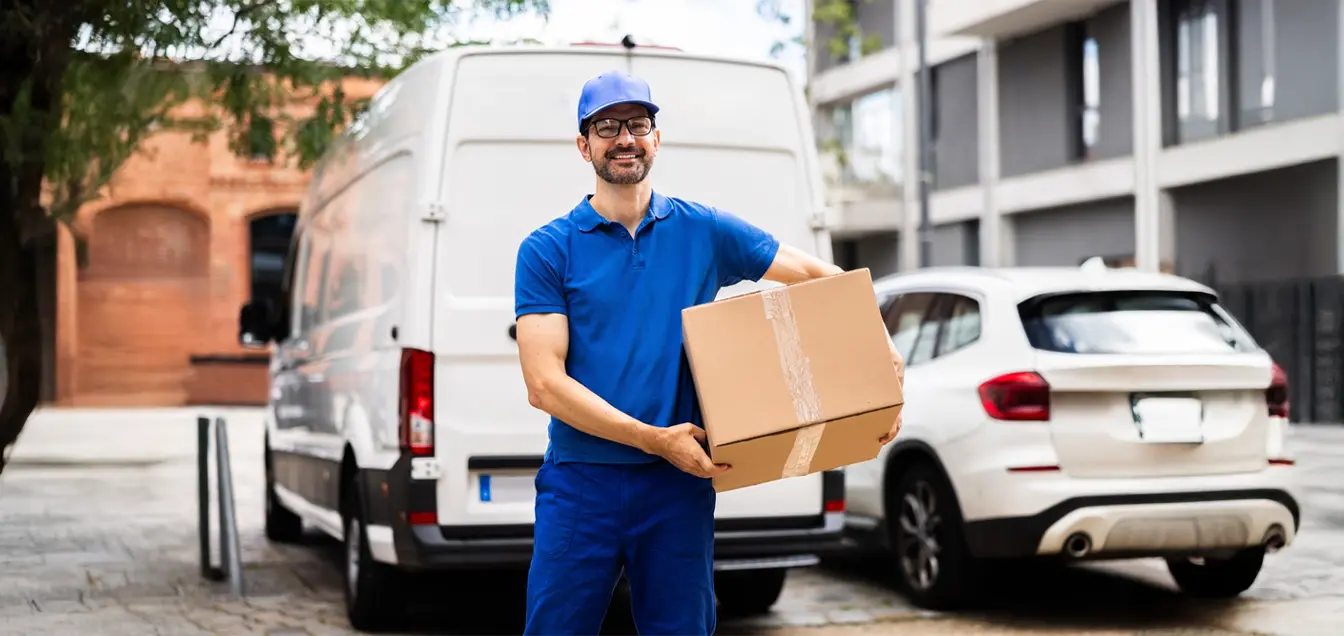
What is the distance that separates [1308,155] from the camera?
21828mm

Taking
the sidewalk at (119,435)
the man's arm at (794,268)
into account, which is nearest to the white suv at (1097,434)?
the man's arm at (794,268)

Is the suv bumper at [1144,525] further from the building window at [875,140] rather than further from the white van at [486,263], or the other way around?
the building window at [875,140]

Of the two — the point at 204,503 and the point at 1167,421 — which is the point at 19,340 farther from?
the point at 1167,421

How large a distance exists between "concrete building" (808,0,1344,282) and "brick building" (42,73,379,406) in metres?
13.5

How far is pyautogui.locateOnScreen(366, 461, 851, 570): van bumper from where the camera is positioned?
20.9 feet

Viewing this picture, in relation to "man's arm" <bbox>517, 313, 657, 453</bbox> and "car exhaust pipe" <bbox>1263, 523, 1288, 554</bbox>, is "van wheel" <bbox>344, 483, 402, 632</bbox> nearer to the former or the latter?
"man's arm" <bbox>517, 313, 657, 453</bbox>

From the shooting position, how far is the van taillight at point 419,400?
639 centimetres

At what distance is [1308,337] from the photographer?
2167cm

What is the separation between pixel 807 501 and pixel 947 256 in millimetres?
26350

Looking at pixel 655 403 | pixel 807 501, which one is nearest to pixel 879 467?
pixel 807 501

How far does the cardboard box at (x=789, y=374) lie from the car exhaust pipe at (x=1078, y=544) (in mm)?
3531

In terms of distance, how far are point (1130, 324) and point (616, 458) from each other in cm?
431

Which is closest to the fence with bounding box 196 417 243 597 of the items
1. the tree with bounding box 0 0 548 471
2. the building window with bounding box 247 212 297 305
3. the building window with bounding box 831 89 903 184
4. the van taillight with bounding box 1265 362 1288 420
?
the tree with bounding box 0 0 548 471

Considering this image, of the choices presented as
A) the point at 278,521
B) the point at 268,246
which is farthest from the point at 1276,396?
the point at 268,246
